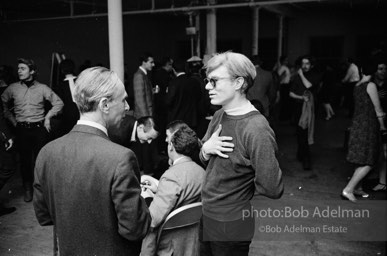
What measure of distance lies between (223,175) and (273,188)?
0.26 m

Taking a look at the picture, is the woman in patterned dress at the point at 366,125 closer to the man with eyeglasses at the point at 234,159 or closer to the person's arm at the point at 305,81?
the person's arm at the point at 305,81

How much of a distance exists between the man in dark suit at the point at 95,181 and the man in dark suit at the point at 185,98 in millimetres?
3706

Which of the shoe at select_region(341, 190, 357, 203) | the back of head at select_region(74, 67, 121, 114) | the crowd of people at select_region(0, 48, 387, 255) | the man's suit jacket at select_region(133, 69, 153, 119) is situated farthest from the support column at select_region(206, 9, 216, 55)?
the back of head at select_region(74, 67, 121, 114)

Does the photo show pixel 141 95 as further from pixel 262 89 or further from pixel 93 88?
pixel 93 88

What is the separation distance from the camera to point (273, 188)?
1766 mm

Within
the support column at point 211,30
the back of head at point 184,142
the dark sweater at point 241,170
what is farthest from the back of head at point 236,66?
the support column at point 211,30

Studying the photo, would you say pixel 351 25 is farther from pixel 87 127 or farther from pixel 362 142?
pixel 87 127

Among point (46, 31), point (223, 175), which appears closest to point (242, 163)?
point (223, 175)

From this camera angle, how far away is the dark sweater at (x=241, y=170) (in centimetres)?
175

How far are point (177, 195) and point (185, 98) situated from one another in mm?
3162

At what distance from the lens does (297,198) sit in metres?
4.68

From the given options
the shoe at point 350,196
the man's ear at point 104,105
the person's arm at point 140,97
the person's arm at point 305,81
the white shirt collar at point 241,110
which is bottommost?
the shoe at point 350,196

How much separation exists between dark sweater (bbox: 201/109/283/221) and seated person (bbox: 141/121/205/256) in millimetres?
286

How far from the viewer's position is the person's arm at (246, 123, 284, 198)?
1746 millimetres
